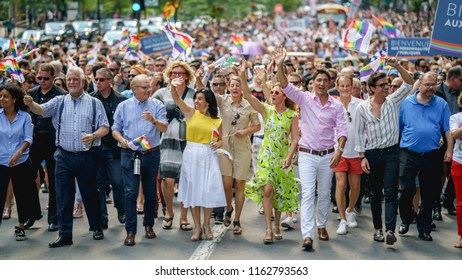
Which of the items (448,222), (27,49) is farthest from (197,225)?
(27,49)

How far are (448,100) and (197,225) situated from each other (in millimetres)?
3975

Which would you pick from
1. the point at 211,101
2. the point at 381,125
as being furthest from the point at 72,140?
the point at 381,125

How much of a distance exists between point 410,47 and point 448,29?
6.10m

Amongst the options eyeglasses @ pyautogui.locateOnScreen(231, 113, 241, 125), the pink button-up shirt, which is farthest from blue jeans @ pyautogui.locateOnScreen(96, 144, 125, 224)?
the pink button-up shirt

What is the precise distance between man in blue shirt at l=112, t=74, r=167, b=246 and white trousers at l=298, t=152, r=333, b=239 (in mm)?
1640

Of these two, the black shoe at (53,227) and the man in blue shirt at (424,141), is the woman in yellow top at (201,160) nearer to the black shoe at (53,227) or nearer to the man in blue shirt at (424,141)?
the black shoe at (53,227)

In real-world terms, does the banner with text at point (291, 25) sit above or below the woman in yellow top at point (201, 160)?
below

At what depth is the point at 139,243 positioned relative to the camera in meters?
10.1

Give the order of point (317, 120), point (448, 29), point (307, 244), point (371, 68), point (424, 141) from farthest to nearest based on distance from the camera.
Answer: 1. point (371, 68)
2. point (448, 29)
3. point (424, 141)
4. point (317, 120)
5. point (307, 244)

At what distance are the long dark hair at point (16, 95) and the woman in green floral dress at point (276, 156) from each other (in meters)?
2.53

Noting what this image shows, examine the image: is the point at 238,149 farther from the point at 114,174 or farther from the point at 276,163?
the point at 114,174

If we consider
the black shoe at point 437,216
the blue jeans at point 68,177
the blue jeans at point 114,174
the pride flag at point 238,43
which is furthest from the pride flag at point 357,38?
the pride flag at point 238,43

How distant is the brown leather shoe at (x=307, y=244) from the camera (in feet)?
31.7

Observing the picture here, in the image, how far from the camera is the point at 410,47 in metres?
17.3
